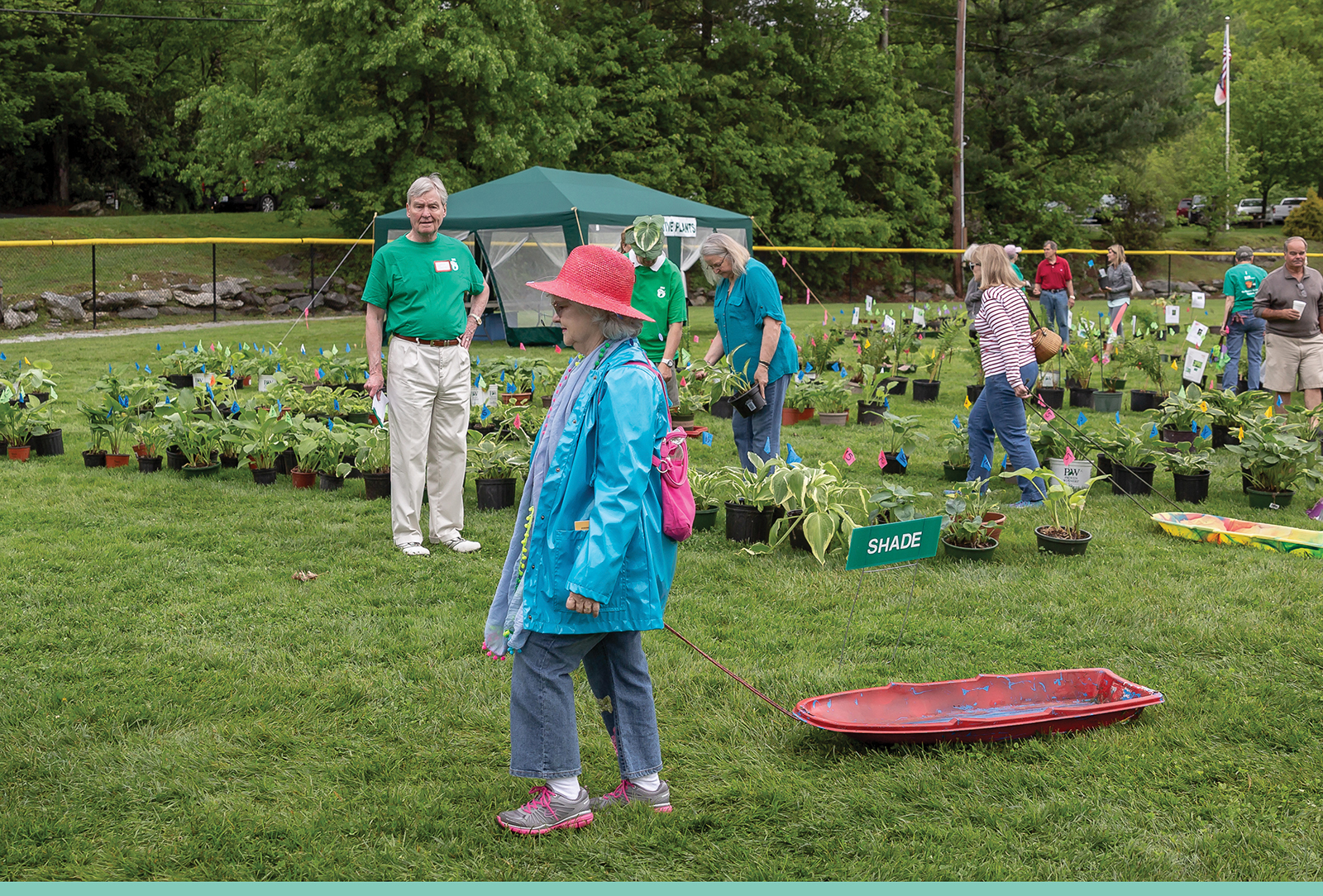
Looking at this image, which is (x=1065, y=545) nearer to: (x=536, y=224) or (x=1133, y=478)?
(x=1133, y=478)

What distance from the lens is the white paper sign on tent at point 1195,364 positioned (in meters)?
8.68

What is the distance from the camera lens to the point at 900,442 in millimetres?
8289

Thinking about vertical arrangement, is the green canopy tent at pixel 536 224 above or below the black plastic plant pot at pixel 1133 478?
above

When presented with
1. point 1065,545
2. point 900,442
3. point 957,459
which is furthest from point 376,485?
point 1065,545

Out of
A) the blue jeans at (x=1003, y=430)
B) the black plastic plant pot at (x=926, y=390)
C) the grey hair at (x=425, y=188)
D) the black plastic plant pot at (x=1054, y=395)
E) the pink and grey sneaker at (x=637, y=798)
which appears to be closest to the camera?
the pink and grey sneaker at (x=637, y=798)

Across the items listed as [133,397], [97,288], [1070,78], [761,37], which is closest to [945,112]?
[1070,78]

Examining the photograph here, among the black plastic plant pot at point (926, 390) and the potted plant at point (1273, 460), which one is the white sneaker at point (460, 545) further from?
the black plastic plant pot at point (926, 390)

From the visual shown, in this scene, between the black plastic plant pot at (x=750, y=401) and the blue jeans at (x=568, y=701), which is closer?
the blue jeans at (x=568, y=701)

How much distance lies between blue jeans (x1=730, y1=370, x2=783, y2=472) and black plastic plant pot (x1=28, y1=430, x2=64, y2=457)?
535 cm

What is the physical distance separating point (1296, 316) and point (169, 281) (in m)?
20.8

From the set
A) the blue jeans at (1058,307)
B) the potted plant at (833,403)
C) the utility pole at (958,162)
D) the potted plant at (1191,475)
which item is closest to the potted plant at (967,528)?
the potted plant at (1191,475)

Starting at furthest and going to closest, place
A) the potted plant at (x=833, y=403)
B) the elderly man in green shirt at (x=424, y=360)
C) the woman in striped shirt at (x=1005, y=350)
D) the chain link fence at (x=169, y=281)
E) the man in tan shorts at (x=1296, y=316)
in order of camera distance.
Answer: the chain link fence at (x=169, y=281)
the potted plant at (x=833, y=403)
the man in tan shorts at (x=1296, y=316)
the woman in striped shirt at (x=1005, y=350)
the elderly man in green shirt at (x=424, y=360)

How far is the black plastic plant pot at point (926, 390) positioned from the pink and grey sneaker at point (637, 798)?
8.85 meters

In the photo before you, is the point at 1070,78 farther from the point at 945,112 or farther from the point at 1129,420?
the point at 1129,420
